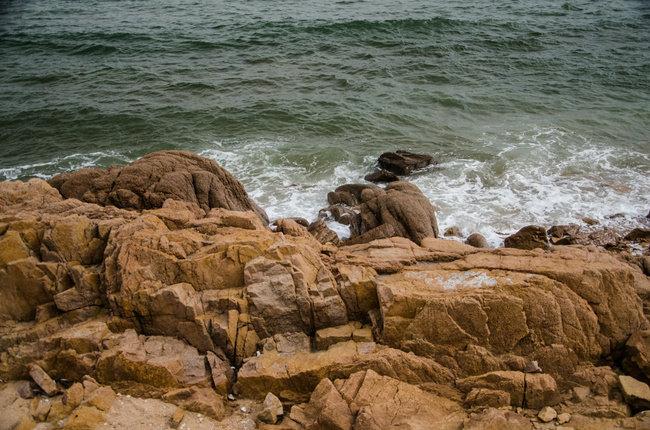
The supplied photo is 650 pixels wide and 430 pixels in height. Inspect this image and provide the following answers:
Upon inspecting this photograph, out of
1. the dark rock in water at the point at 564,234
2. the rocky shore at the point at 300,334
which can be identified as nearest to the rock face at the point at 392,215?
the dark rock in water at the point at 564,234

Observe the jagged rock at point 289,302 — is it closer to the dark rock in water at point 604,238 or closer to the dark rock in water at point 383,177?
the dark rock in water at point 604,238

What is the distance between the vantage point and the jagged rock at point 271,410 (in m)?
7.80

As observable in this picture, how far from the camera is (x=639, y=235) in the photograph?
16.0 m

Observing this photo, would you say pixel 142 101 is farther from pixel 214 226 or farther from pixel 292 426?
pixel 292 426

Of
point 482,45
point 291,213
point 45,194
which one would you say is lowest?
point 291,213

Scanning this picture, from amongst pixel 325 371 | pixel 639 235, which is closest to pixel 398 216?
pixel 639 235

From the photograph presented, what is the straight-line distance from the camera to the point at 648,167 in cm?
2147

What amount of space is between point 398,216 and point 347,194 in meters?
3.29

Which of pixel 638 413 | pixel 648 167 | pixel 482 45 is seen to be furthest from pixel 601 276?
pixel 482 45

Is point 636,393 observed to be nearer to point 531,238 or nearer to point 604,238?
point 531,238

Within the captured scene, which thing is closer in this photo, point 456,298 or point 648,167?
point 456,298

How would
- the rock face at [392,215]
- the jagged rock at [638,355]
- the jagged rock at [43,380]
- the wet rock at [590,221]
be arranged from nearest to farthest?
the jagged rock at [638,355]
the jagged rock at [43,380]
the rock face at [392,215]
the wet rock at [590,221]

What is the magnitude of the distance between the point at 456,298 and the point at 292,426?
3685mm

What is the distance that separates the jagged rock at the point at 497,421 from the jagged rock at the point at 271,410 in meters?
3.06
